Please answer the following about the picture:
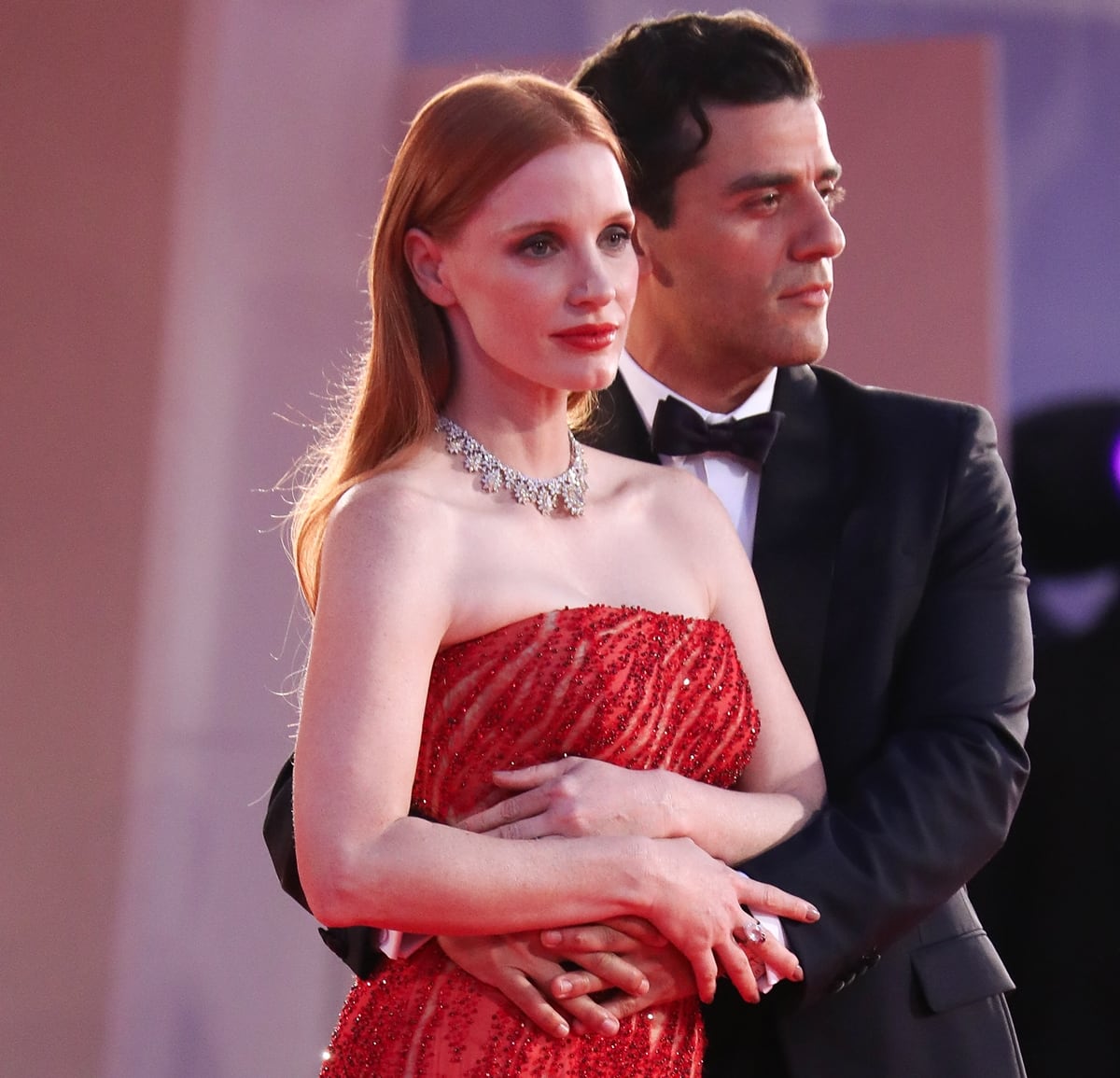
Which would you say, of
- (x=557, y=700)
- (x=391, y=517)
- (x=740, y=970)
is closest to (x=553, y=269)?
(x=391, y=517)

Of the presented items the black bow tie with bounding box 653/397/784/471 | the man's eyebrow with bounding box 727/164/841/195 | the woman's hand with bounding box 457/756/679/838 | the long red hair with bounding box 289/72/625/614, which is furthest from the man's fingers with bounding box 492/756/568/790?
the man's eyebrow with bounding box 727/164/841/195

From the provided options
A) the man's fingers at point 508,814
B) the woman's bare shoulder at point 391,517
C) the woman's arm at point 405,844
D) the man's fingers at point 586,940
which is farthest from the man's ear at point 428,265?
the man's fingers at point 586,940

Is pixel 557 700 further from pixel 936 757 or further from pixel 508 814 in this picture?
pixel 936 757

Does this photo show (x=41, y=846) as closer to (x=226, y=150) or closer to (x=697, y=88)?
(x=226, y=150)

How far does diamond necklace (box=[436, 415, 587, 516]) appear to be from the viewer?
1837 mm

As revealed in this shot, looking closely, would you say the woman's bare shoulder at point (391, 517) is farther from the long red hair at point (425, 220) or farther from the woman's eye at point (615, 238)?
the woman's eye at point (615, 238)

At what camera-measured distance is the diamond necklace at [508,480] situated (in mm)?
1837

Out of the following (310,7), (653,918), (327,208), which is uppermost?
(310,7)

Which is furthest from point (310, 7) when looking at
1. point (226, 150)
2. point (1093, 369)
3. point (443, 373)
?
point (443, 373)

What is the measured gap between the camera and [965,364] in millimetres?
3441

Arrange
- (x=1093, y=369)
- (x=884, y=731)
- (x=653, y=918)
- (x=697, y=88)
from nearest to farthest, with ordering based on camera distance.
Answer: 1. (x=653, y=918)
2. (x=884, y=731)
3. (x=697, y=88)
4. (x=1093, y=369)

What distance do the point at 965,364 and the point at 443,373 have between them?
1854mm

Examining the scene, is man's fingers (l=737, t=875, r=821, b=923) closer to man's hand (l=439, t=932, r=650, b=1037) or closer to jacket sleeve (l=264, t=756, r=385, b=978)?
man's hand (l=439, t=932, r=650, b=1037)

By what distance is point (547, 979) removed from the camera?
166cm
